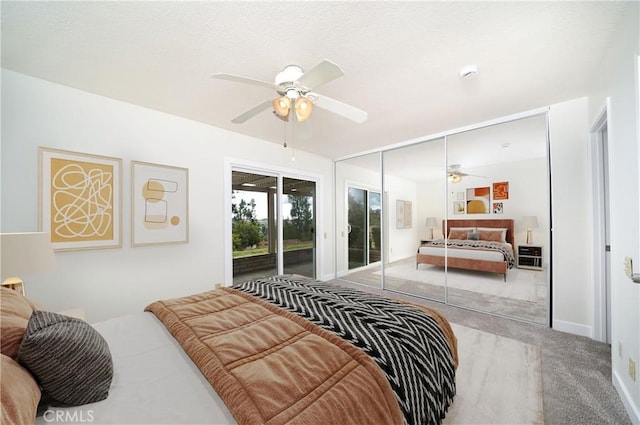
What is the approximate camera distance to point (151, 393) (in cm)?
86

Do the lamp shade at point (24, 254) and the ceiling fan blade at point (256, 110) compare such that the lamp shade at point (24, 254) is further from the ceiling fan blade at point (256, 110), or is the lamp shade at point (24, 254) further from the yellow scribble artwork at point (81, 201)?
the ceiling fan blade at point (256, 110)

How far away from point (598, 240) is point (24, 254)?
186 inches

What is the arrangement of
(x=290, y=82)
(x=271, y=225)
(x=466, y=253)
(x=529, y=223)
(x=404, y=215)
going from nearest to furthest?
(x=290, y=82)
(x=529, y=223)
(x=466, y=253)
(x=271, y=225)
(x=404, y=215)

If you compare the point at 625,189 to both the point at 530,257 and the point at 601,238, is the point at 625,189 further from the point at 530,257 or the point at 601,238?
the point at 530,257

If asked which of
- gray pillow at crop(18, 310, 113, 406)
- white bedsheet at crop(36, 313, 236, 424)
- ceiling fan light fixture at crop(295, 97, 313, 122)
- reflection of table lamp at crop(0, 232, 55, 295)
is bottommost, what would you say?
white bedsheet at crop(36, 313, 236, 424)

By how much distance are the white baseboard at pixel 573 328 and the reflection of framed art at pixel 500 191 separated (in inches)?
58.4

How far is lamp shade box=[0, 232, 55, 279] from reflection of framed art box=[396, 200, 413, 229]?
4169 millimetres

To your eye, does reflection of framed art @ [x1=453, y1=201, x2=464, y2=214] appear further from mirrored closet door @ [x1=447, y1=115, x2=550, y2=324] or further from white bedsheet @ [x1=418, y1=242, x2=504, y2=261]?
white bedsheet @ [x1=418, y1=242, x2=504, y2=261]

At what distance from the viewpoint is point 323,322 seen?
4.23ft

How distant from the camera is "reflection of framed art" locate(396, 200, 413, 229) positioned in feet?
13.4

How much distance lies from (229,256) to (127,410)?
106 inches

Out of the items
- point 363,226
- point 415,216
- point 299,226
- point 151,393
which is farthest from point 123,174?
point 415,216

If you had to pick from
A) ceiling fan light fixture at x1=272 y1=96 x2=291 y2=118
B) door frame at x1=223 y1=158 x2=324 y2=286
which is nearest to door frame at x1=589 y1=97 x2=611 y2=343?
ceiling fan light fixture at x1=272 y1=96 x2=291 y2=118

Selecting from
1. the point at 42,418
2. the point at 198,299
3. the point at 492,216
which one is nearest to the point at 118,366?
the point at 42,418
